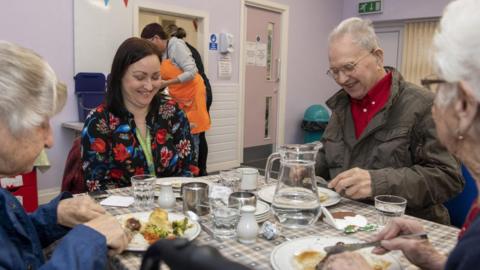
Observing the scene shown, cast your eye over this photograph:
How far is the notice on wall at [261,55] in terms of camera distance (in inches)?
236

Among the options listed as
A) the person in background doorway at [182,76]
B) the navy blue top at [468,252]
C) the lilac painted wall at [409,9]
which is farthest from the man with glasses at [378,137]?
the lilac painted wall at [409,9]

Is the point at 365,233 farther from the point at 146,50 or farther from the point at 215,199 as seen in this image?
the point at 146,50

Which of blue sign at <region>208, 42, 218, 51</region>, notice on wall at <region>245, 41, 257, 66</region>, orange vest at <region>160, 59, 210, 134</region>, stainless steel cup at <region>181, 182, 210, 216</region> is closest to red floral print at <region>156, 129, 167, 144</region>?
stainless steel cup at <region>181, 182, 210, 216</region>

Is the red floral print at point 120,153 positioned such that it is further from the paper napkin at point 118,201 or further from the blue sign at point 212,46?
the blue sign at point 212,46

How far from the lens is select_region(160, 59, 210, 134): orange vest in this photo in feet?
14.4

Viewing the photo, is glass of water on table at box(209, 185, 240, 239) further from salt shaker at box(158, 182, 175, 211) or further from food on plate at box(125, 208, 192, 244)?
salt shaker at box(158, 182, 175, 211)

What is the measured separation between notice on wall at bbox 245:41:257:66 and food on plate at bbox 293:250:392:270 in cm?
490

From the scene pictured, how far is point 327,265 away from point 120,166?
131 centimetres

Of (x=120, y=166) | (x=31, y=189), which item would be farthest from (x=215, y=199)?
(x=31, y=189)

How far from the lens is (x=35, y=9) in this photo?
12.4ft

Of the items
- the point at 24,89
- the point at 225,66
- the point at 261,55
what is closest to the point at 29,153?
the point at 24,89

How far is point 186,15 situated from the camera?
16.4 ft

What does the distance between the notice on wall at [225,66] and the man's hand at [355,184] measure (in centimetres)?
406

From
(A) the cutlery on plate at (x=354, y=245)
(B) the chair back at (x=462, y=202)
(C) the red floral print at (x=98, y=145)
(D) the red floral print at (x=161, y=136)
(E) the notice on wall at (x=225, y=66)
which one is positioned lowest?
(B) the chair back at (x=462, y=202)
